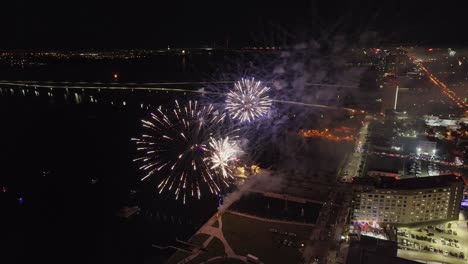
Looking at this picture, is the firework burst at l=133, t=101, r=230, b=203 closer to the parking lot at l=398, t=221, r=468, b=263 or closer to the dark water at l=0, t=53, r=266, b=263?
the dark water at l=0, t=53, r=266, b=263

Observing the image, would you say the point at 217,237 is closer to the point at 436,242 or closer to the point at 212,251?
the point at 212,251

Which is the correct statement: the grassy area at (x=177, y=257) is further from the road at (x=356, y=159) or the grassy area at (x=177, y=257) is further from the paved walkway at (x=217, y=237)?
the road at (x=356, y=159)

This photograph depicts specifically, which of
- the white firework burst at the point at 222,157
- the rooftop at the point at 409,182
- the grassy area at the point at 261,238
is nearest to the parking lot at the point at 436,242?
the rooftop at the point at 409,182

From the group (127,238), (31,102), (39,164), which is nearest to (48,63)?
(31,102)

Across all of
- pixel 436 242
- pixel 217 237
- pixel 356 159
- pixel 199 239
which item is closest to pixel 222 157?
pixel 217 237

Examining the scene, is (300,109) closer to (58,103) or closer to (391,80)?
(391,80)

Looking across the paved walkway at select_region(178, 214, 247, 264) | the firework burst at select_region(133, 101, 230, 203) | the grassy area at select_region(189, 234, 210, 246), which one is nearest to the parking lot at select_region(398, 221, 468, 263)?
the paved walkway at select_region(178, 214, 247, 264)

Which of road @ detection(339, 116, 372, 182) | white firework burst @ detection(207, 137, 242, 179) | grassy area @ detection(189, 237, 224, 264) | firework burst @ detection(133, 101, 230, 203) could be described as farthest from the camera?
firework burst @ detection(133, 101, 230, 203)
